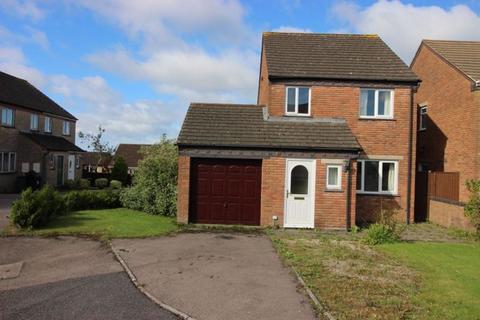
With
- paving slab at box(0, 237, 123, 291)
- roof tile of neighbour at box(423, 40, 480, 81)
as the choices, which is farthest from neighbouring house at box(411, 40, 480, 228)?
paving slab at box(0, 237, 123, 291)

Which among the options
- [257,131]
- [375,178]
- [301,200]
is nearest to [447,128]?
[375,178]

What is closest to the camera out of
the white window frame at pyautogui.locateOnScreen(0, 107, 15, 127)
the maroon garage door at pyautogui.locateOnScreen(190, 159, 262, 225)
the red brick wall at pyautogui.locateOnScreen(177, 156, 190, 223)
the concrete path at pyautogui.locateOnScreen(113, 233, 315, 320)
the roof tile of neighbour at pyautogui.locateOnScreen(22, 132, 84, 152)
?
the concrete path at pyautogui.locateOnScreen(113, 233, 315, 320)

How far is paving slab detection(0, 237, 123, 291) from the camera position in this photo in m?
8.49

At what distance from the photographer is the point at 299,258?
10.3 meters

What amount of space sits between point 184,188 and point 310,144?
14.4 feet

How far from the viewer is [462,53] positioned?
21516 mm

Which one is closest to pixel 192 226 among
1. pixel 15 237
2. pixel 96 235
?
pixel 96 235

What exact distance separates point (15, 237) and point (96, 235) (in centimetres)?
205

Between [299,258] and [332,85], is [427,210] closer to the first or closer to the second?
[332,85]

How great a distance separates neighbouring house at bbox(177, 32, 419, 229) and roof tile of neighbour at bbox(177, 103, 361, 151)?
4cm

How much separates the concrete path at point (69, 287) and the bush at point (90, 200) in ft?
21.3

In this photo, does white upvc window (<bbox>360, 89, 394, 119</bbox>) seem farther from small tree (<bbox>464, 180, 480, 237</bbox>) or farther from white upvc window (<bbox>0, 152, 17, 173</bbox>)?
white upvc window (<bbox>0, 152, 17, 173</bbox>)

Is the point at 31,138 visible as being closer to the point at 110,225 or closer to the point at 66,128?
the point at 66,128

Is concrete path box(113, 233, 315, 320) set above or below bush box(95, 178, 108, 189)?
below
